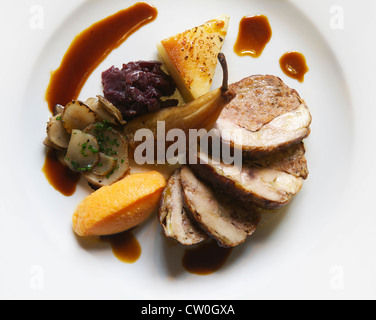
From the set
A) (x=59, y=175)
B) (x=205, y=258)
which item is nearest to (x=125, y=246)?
(x=205, y=258)

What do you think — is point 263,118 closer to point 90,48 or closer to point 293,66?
point 293,66

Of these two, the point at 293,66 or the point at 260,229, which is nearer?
the point at 260,229

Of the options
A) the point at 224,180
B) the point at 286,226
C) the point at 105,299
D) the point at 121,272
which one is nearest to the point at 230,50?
the point at 224,180

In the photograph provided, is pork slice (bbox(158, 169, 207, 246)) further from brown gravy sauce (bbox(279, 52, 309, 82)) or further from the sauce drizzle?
brown gravy sauce (bbox(279, 52, 309, 82))

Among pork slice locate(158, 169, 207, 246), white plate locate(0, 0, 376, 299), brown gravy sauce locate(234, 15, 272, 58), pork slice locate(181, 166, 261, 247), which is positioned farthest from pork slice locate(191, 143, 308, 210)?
brown gravy sauce locate(234, 15, 272, 58)

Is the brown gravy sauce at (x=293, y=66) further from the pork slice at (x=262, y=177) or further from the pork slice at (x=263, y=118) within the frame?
the pork slice at (x=262, y=177)

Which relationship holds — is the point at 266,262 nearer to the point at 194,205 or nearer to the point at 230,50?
the point at 194,205

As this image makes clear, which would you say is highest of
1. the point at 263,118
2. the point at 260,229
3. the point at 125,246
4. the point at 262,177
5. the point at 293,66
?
the point at 293,66
